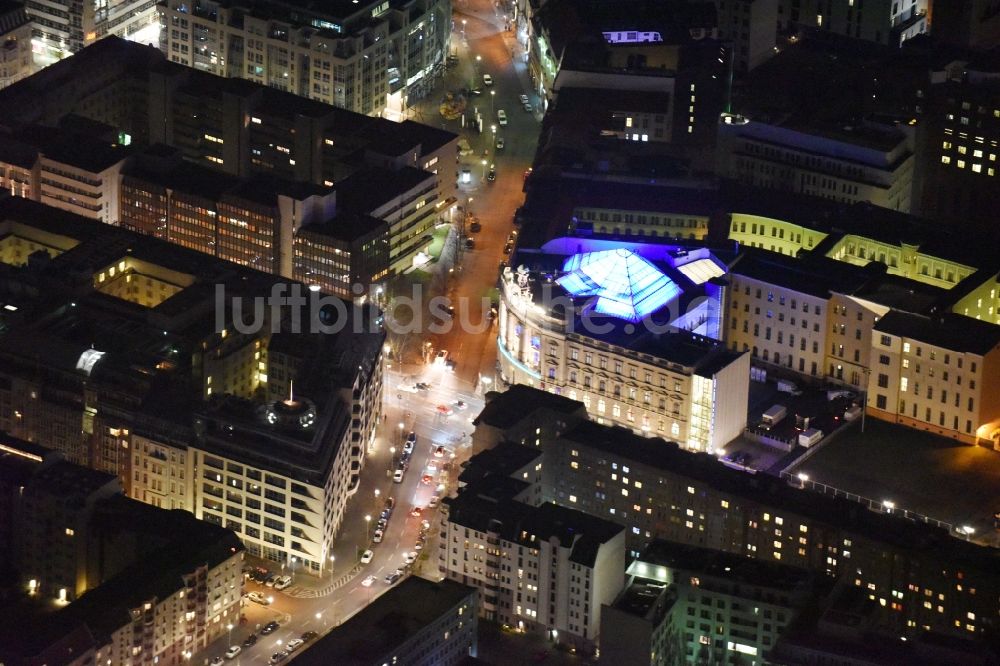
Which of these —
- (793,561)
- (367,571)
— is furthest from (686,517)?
(367,571)

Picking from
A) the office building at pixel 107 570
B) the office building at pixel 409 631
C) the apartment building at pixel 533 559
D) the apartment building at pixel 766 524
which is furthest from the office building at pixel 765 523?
the office building at pixel 107 570

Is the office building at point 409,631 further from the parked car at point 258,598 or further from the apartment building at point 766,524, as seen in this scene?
the apartment building at point 766,524

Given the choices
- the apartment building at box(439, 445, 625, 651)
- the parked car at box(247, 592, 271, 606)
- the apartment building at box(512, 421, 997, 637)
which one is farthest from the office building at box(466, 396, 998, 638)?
the parked car at box(247, 592, 271, 606)

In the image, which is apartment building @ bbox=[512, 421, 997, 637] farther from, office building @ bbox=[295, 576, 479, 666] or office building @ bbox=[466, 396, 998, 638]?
office building @ bbox=[295, 576, 479, 666]

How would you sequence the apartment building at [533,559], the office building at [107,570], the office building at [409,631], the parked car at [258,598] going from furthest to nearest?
the parked car at [258,598] < the apartment building at [533,559] < the office building at [107,570] < the office building at [409,631]

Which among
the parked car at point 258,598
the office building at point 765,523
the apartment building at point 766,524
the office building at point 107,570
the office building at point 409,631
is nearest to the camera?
the office building at point 409,631

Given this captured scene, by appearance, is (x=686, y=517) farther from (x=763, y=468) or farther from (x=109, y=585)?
(x=109, y=585)
